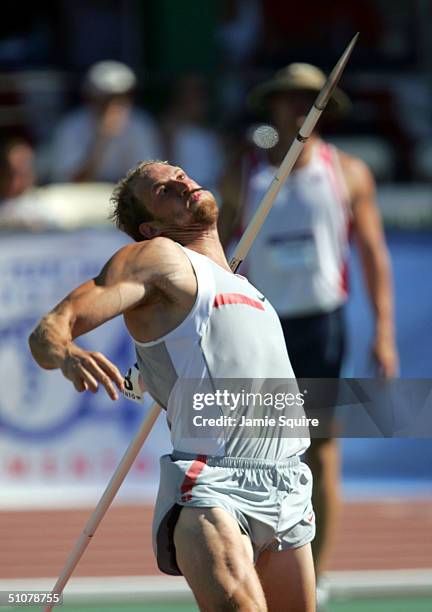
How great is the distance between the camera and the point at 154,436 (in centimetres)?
929

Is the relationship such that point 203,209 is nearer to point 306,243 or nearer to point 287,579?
point 287,579

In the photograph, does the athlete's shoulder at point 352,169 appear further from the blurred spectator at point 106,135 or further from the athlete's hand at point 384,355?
the blurred spectator at point 106,135

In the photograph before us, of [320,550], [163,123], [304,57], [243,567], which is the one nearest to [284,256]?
[320,550]

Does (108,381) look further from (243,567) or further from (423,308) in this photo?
(423,308)

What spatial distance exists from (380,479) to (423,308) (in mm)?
1088

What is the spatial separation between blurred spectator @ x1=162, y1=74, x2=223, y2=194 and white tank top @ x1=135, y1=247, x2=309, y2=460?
6.07 m

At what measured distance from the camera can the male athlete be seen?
4.34 meters

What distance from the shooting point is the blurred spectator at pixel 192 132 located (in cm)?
1080

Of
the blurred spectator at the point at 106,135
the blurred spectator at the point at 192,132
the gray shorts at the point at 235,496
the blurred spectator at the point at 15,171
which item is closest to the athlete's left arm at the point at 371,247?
the gray shorts at the point at 235,496

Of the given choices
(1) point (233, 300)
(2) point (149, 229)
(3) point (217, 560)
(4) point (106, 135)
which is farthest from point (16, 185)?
(3) point (217, 560)

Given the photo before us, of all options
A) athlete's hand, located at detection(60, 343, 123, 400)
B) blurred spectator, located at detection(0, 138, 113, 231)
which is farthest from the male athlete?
blurred spectator, located at detection(0, 138, 113, 231)

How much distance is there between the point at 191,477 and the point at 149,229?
0.81 metres

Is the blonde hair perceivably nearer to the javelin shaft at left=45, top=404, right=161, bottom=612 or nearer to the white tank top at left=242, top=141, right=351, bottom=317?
the javelin shaft at left=45, top=404, right=161, bottom=612

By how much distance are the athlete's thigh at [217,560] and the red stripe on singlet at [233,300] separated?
2.03 feet
